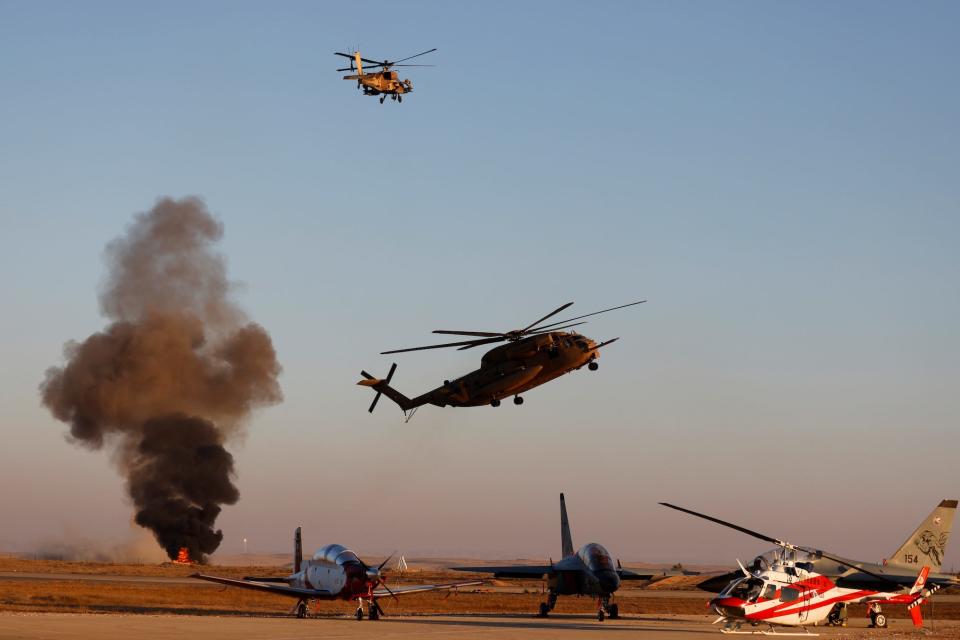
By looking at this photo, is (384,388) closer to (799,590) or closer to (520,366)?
(520,366)

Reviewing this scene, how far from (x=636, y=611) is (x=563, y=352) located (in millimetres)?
12958

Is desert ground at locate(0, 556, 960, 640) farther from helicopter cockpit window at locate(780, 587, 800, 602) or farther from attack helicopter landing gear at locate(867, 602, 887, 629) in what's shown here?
helicopter cockpit window at locate(780, 587, 800, 602)

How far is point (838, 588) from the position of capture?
39250 mm

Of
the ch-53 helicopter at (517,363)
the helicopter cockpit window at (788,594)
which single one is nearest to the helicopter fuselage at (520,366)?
the ch-53 helicopter at (517,363)

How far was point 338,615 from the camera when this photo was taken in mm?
47594

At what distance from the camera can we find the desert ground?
35031mm

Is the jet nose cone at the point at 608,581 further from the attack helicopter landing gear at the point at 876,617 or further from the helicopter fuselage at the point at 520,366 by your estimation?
the helicopter fuselage at the point at 520,366

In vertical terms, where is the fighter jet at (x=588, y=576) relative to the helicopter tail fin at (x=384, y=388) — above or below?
below

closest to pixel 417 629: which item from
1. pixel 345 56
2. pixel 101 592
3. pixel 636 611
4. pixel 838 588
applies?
pixel 838 588

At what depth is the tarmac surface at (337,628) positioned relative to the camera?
108 ft

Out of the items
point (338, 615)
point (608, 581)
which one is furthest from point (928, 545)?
point (338, 615)

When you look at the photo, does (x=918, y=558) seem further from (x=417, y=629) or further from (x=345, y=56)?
(x=345, y=56)

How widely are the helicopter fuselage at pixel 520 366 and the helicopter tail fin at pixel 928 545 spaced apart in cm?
1677

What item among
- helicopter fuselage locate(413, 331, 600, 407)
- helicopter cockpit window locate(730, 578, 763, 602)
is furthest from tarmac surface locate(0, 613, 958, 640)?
helicopter fuselage locate(413, 331, 600, 407)
